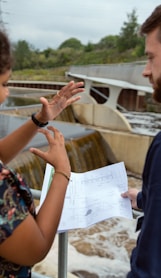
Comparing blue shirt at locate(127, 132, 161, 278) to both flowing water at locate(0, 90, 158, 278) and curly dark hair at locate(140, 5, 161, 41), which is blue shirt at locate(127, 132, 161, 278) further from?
flowing water at locate(0, 90, 158, 278)

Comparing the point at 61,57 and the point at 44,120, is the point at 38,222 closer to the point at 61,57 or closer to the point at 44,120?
the point at 44,120

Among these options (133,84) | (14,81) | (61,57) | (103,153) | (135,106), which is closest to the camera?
(103,153)

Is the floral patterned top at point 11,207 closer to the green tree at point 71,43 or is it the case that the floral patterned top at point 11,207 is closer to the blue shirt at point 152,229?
the blue shirt at point 152,229

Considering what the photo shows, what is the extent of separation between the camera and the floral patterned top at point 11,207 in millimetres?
820

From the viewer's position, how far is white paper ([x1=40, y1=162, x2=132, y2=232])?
1.20 m

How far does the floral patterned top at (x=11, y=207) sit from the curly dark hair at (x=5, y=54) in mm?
274

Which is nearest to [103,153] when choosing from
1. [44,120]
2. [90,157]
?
[90,157]

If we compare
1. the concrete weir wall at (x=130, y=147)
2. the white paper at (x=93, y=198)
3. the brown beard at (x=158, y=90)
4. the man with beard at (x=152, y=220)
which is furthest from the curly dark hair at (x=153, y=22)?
the concrete weir wall at (x=130, y=147)

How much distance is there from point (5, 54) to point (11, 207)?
0.42 metres

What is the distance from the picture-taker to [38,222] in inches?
35.3

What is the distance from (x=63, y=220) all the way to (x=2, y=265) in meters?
0.31

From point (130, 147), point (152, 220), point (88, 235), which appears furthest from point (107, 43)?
point (152, 220)

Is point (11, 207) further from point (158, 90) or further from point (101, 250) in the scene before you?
point (101, 250)

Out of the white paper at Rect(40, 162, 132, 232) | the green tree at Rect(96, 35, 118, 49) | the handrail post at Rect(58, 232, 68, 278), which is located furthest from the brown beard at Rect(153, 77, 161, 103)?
the green tree at Rect(96, 35, 118, 49)
